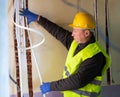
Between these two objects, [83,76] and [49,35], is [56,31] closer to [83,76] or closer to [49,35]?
[49,35]

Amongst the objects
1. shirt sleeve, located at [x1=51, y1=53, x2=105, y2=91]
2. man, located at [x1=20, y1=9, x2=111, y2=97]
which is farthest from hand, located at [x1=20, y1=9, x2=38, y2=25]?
shirt sleeve, located at [x1=51, y1=53, x2=105, y2=91]

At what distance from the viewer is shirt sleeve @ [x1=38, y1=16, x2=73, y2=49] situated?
72.3 inches

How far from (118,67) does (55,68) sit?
26.6 inches

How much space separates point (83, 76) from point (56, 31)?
1.74 feet

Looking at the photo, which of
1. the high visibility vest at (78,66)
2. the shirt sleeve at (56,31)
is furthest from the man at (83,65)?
the shirt sleeve at (56,31)

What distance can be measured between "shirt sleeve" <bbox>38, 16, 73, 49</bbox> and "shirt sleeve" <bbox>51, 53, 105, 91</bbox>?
0.39 metres

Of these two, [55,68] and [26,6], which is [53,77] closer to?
[55,68]

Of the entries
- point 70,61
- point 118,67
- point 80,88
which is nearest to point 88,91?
point 80,88

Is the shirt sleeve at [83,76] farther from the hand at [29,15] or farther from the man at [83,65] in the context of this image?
the hand at [29,15]

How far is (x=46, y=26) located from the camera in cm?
184

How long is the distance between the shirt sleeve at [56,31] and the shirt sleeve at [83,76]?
386mm

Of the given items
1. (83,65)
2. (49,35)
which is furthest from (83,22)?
(49,35)

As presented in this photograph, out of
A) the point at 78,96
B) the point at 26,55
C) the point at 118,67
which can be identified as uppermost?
the point at 26,55

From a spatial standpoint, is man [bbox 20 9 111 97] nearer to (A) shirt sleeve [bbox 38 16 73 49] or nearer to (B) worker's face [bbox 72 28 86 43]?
(B) worker's face [bbox 72 28 86 43]
